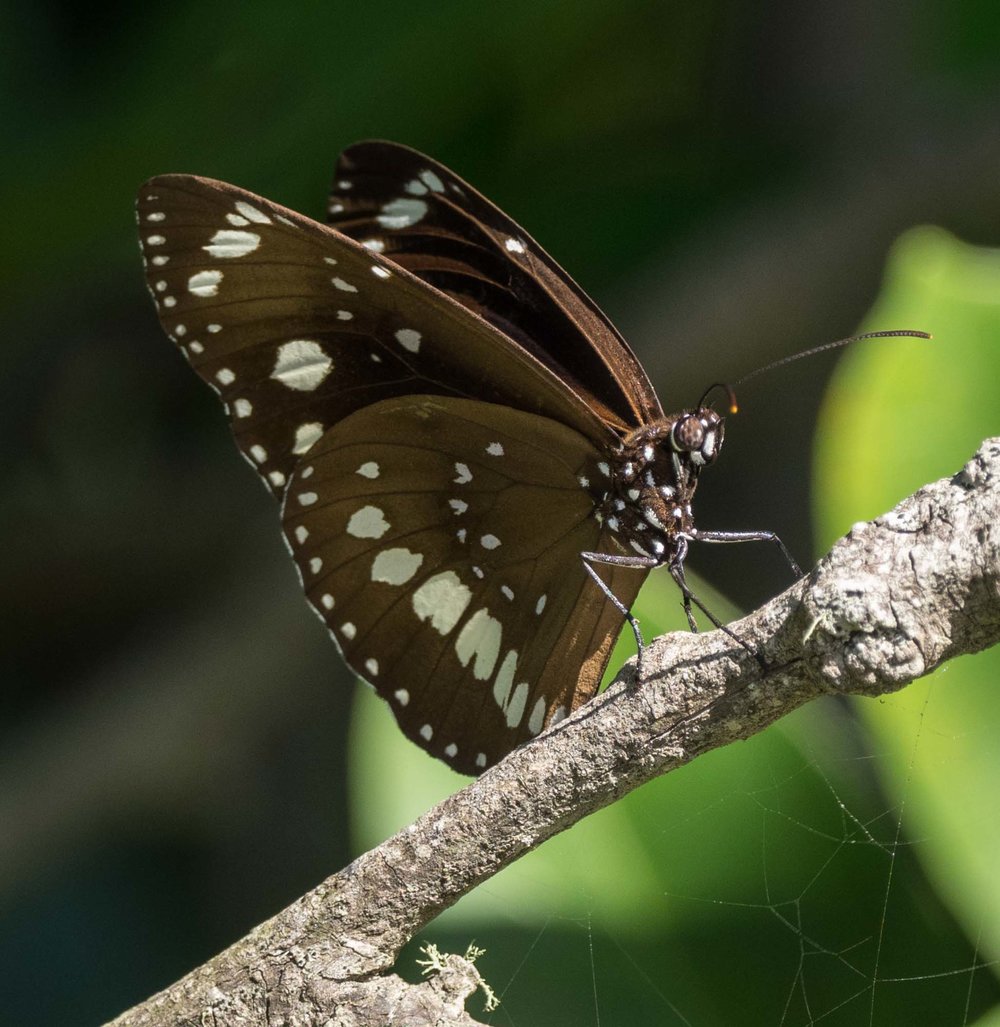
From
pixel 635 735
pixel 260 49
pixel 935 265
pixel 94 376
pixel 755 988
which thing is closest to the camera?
pixel 635 735

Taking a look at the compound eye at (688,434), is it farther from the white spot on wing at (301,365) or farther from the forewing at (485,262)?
the white spot on wing at (301,365)

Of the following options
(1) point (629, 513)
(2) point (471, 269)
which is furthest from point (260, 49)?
(1) point (629, 513)

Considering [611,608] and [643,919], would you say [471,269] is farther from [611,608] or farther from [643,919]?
[643,919]

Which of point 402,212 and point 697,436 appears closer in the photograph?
point 697,436

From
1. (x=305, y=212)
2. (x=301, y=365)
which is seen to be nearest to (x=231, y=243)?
Answer: (x=301, y=365)

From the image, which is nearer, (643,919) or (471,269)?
(643,919)

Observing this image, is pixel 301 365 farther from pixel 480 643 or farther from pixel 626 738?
pixel 626 738

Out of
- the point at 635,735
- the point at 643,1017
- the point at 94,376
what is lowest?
the point at 643,1017
